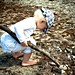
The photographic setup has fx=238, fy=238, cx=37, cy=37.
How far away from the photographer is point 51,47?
4215mm

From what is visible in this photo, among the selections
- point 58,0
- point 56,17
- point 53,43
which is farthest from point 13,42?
point 58,0

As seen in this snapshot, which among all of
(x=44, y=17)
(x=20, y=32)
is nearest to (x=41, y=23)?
(x=44, y=17)

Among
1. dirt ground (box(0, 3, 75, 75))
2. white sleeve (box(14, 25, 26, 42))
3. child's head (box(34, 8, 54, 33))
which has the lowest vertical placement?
dirt ground (box(0, 3, 75, 75))

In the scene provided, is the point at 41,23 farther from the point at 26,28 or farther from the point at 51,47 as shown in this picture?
the point at 51,47

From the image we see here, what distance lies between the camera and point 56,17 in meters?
5.61

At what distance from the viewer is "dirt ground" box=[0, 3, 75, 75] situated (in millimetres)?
3580

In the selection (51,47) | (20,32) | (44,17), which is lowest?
(51,47)

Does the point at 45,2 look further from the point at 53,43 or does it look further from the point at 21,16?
the point at 53,43

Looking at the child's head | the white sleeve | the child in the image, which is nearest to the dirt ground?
the child

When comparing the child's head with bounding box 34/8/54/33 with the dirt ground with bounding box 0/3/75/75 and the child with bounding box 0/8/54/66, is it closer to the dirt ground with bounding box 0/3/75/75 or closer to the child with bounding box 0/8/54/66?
the child with bounding box 0/8/54/66

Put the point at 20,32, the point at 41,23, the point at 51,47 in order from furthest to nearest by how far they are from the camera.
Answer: the point at 51,47, the point at 41,23, the point at 20,32

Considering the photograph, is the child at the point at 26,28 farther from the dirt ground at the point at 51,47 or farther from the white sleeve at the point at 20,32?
the dirt ground at the point at 51,47

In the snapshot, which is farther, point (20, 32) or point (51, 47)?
point (51, 47)

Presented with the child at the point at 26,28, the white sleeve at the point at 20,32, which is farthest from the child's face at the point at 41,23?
the white sleeve at the point at 20,32
